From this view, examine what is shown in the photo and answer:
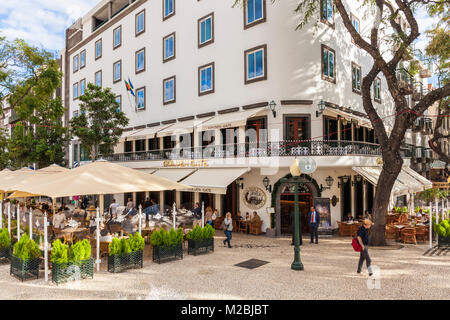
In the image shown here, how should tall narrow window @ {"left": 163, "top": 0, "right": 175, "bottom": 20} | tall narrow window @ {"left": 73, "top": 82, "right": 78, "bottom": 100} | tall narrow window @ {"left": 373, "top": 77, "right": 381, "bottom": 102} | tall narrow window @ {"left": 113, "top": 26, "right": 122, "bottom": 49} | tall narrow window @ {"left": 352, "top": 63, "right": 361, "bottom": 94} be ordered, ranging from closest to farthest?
tall narrow window @ {"left": 352, "top": 63, "right": 361, "bottom": 94} → tall narrow window @ {"left": 163, "top": 0, "right": 175, "bottom": 20} → tall narrow window @ {"left": 373, "top": 77, "right": 381, "bottom": 102} → tall narrow window @ {"left": 113, "top": 26, "right": 122, "bottom": 49} → tall narrow window @ {"left": 73, "top": 82, "right": 78, "bottom": 100}

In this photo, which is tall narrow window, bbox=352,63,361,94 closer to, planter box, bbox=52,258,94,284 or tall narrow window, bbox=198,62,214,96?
tall narrow window, bbox=198,62,214,96

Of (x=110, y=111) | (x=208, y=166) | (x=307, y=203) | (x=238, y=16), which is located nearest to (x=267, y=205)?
(x=307, y=203)

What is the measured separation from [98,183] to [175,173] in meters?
10.3

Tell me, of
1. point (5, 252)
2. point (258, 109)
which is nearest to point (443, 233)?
point (258, 109)

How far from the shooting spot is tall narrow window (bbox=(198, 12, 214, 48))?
66.6ft

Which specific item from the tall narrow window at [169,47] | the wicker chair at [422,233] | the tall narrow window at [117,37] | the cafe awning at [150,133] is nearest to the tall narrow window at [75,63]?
the tall narrow window at [117,37]

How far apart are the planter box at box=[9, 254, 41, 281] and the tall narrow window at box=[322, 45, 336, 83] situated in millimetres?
15934

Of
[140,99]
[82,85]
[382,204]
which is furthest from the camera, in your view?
[82,85]

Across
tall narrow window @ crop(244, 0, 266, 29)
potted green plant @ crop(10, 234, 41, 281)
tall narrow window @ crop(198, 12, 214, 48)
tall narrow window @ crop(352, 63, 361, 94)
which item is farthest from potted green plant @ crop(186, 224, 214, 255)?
tall narrow window @ crop(352, 63, 361, 94)

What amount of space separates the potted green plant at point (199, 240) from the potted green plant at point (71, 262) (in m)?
3.97

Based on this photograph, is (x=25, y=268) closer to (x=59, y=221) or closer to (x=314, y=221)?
(x=59, y=221)

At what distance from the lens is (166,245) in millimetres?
11188

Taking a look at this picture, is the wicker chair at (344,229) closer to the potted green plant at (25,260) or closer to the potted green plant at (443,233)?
the potted green plant at (443,233)
